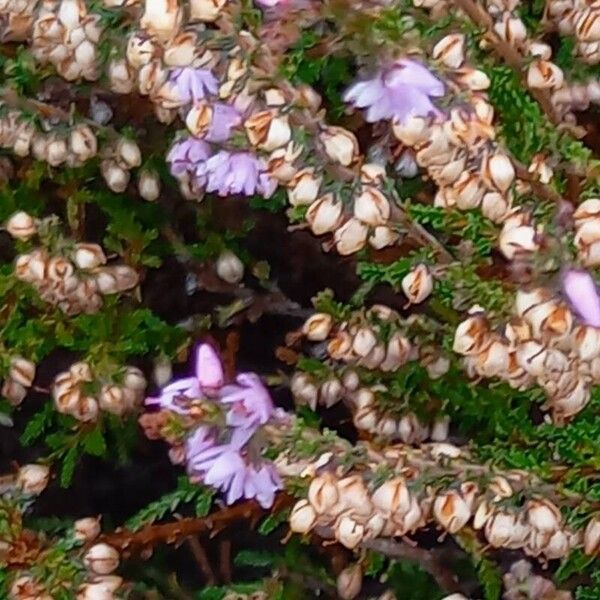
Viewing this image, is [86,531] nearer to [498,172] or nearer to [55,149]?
[55,149]

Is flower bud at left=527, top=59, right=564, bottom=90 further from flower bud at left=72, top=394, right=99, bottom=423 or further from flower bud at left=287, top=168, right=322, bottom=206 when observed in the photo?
flower bud at left=72, top=394, right=99, bottom=423

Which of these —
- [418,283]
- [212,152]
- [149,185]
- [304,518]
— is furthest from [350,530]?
[149,185]

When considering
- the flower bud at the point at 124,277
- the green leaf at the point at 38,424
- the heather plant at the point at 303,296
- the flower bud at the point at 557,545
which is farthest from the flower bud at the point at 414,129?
the green leaf at the point at 38,424

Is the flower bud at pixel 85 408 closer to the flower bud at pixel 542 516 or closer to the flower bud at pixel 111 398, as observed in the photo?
the flower bud at pixel 111 398

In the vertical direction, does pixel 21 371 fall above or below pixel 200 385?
below

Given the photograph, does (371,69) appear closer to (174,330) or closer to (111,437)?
(174,330)

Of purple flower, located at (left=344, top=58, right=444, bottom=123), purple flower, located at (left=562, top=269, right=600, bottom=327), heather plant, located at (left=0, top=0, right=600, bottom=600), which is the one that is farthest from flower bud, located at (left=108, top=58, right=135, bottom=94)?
purple flower, located at (left=562, top=269, right=600, bottom=327)
